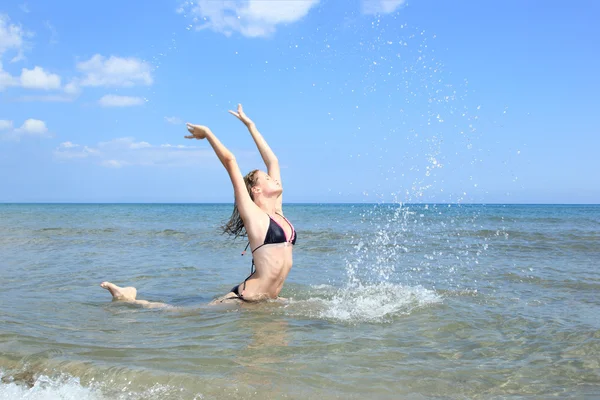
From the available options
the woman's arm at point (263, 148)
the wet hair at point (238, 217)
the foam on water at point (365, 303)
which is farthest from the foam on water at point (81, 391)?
the woman's arm at point (263, 148)

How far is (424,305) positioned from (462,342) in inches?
59.7

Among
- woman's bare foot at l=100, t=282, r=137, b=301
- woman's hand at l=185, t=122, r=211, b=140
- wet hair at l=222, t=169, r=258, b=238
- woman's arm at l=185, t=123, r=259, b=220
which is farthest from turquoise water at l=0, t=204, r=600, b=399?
woman's hand at l=185, t=122, r=211, b=140

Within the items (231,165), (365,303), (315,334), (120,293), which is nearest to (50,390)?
(315,334)

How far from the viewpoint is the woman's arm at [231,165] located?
5465 millimetres

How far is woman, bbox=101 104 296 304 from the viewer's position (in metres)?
5.52

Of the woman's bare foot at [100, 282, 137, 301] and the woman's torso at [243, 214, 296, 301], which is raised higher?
the woman's torso at [243, 214, 296, 301]

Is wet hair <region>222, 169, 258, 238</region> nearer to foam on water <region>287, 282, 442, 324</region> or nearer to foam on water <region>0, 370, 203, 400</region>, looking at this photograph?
foam on water <region>287, 282, 442, 324</region>

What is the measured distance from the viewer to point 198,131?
548 centimetres

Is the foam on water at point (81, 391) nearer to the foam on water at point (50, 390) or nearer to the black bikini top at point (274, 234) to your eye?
the foam on water at point (50, 390)

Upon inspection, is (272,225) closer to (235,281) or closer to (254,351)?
(254,351)

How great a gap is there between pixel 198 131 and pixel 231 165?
0.51 m

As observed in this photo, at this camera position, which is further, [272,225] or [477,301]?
[477,301]

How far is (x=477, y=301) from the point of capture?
21.1 feet

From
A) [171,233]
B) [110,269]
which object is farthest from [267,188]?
[171,233]
